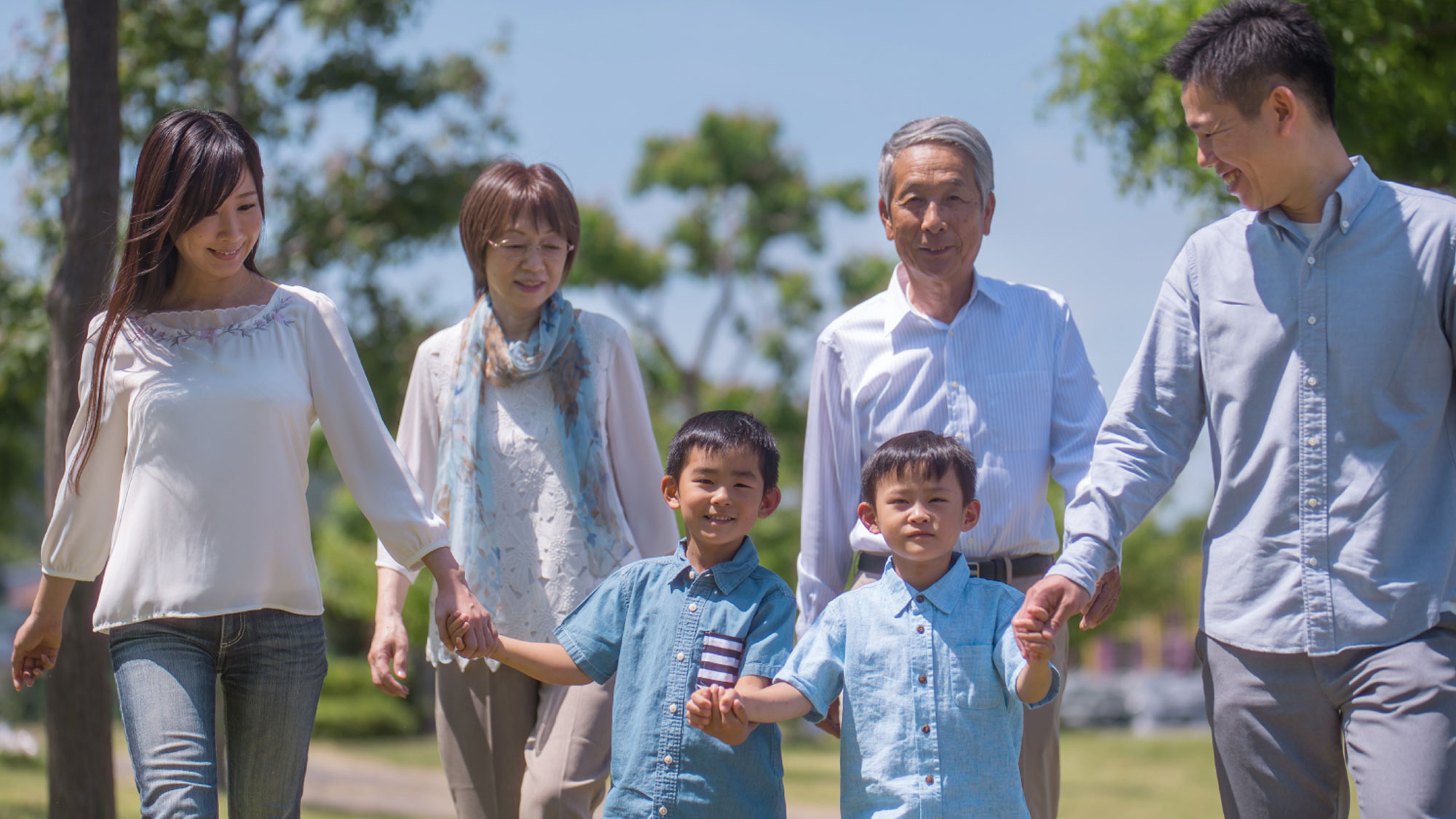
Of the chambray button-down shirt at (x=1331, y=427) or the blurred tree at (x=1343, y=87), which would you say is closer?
the chambray button-down shirt at (x=1331, y=427)

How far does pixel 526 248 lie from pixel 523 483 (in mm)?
665

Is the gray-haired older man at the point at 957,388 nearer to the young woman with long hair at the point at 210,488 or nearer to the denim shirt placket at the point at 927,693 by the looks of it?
the denim shirt placket at the point at 927,693

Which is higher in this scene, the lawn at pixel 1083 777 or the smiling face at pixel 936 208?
the smiling face at pixel 936 208

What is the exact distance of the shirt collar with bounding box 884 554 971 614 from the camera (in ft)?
10.5

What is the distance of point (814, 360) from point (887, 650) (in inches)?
38.2

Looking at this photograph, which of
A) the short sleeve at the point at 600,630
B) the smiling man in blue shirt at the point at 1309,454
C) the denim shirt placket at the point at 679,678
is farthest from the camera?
the short sleeve at the point at 600,630

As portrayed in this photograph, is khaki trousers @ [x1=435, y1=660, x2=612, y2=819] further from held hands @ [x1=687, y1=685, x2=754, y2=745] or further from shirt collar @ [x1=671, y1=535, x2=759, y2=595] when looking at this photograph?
held hands @ [x1=687, y1=685, x2=754, y2=745]

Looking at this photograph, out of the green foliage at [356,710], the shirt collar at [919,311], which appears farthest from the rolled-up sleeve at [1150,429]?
the green foliage at [356,710]

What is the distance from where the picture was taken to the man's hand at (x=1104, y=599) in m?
3.27

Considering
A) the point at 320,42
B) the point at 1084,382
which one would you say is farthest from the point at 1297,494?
the point at 320,42

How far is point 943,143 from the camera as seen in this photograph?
3.60 m

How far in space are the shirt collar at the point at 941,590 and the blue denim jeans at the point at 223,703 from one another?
1353 millimetres

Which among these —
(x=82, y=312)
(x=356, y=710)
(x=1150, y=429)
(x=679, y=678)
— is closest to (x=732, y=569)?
(x=679, y=678)

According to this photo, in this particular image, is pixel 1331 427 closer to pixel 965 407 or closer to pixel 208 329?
pixel 965 407
